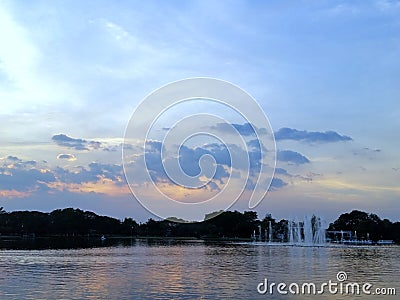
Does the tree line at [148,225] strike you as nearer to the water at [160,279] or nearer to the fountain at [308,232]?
the fountain at [308,232]

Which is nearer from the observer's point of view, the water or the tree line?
the water

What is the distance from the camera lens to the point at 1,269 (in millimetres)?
36781

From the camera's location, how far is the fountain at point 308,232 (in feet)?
304

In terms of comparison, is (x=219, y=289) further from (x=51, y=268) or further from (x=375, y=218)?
(x=375, y=218)

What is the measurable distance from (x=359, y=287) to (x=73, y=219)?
141m

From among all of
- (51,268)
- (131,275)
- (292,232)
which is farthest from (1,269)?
(292,232)
